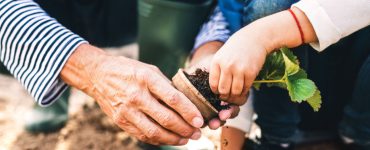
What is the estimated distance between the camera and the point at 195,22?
1714 mm

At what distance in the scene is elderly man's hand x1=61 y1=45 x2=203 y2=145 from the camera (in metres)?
1.12

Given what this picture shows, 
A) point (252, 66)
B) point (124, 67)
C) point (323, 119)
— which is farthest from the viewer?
point (323, 119)

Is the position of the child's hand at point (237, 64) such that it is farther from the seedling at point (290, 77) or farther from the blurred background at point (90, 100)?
the blurred background at point (90, 100)

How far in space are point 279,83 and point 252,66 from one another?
19cm

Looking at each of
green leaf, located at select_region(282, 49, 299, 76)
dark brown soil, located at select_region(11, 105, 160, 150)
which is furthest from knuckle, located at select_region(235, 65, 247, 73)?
dark brown soil, located at select_region(11, 105, 160, 150)

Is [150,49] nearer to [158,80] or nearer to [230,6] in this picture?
[230,6]

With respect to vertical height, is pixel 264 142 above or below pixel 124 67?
below

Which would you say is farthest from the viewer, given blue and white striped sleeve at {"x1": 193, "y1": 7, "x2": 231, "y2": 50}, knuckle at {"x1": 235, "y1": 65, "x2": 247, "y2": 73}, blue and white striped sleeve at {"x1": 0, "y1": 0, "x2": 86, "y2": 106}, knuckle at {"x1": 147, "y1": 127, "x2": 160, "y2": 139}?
blue and white striped sleeve at {"x1": 193, "y1": 7, "x2": 231, "y2": 50}

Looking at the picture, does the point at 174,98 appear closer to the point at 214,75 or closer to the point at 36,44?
the point at 214,75

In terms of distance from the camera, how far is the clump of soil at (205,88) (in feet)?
3.79

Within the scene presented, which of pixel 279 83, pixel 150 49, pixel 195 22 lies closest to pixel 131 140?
pixel 150 49

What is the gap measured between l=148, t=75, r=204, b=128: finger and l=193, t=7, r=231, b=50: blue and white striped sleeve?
1.42 feet

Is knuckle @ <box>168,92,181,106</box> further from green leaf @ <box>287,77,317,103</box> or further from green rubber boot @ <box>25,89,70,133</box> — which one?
green rubber boot @ <box>25,89,70,133</box>

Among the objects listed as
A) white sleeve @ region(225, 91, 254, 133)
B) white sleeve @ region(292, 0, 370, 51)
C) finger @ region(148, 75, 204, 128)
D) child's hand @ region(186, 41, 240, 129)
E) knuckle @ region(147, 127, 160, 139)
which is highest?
white sleeve @ region(292, 0, 370, 51)
